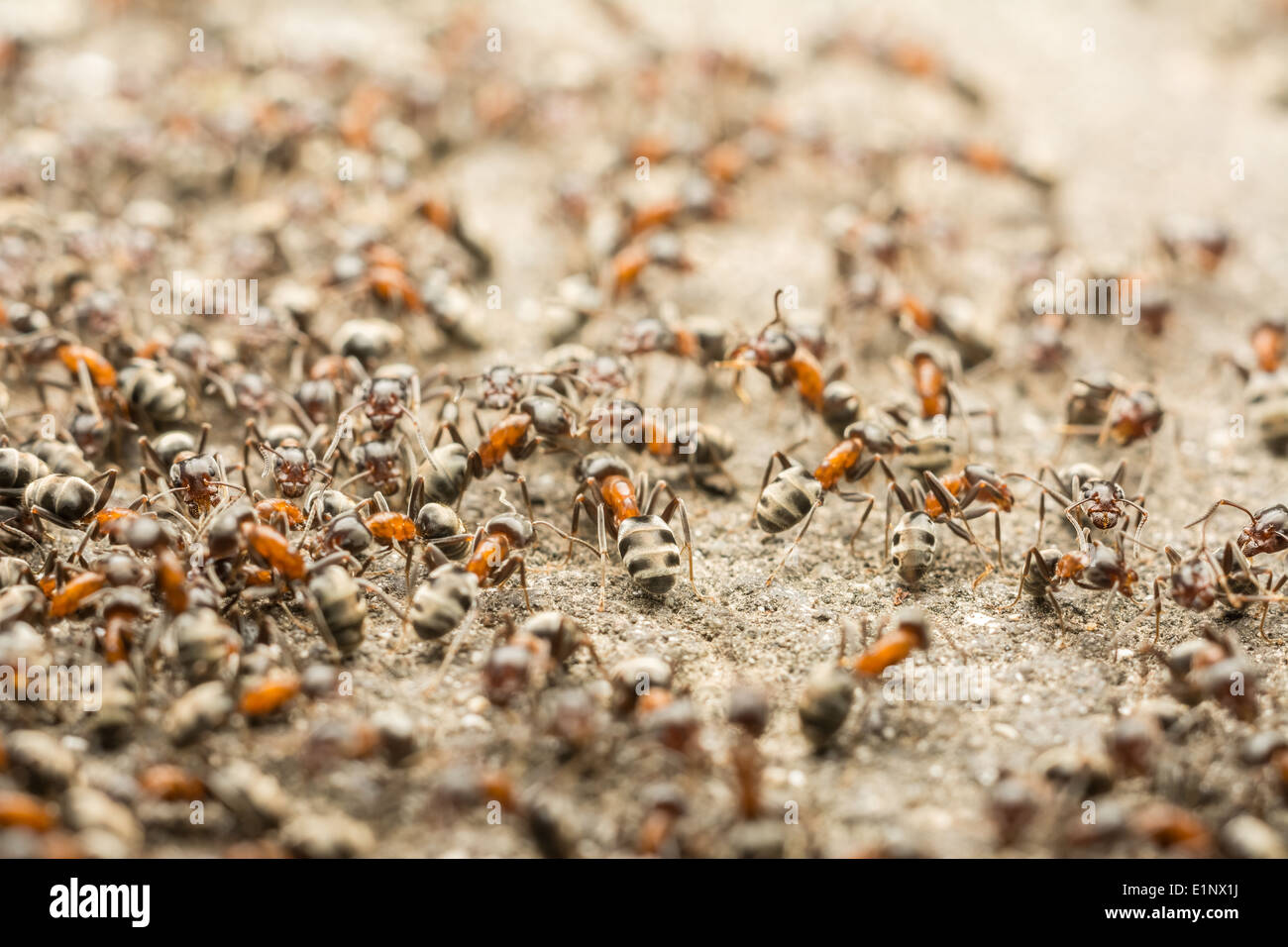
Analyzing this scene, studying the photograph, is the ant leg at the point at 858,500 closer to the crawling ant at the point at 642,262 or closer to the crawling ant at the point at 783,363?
the crawling ant at the point at 783,363

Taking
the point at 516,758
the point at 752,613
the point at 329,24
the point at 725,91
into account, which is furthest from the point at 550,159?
the point at 516,758

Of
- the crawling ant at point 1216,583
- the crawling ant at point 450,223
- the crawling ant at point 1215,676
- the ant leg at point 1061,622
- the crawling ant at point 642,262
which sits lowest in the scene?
the crawling ant at point 1215,676

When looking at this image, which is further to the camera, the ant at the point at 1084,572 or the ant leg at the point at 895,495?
the ant leg at the point at 895,495

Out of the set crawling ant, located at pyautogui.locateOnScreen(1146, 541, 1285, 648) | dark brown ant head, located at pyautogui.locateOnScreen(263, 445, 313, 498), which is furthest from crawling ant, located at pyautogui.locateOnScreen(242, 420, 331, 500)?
crawling ant, located at pyautogui.locateOnScreen(1146, 541, 1285, 648)

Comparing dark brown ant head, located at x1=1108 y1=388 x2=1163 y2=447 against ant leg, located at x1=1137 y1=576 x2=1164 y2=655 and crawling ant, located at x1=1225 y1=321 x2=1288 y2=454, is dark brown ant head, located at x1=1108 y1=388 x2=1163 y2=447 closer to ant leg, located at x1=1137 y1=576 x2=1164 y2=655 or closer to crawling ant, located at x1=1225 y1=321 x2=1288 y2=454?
crawling ant, located at x1=1225 y1=321 x2=1288 y2=454

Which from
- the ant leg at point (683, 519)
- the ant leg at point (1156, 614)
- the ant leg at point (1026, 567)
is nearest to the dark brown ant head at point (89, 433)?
the ant leg at point (683, 519)

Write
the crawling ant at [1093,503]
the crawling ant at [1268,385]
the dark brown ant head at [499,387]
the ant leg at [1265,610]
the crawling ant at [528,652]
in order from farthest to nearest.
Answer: the crawling ant at [1268,385]
the dark brown ant head at [499,387]
the crawling ant at [1093,503]
the ant leg at [1265,610]
the crawling ant at [528,652]
